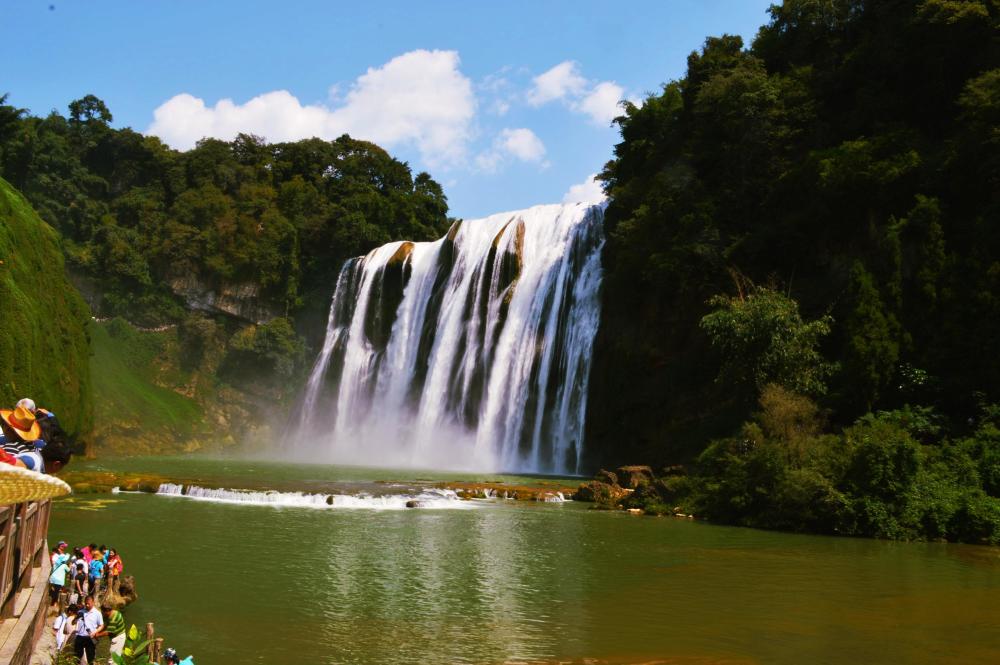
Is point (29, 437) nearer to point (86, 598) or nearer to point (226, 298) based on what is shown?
point (86, 598)

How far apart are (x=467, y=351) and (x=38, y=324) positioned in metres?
21.2

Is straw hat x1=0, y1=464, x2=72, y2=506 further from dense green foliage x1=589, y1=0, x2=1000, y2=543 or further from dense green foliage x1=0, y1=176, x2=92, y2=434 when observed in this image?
dense green foliage x1=0, y1=176, x2=92, y2=434

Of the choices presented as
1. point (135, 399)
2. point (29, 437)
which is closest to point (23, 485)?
point (29, 437)

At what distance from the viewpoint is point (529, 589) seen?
16188 millimetres

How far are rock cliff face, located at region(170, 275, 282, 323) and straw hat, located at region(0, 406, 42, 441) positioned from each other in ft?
215

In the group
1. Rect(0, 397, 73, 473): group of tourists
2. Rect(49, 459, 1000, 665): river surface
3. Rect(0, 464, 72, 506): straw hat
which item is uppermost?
Rect(0, 397, 73, 473): group of tourists

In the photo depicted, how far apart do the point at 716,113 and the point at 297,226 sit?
42.7 meters

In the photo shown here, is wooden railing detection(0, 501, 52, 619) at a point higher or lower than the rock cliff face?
lower

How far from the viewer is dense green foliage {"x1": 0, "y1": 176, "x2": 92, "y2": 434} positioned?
36562 millimetres

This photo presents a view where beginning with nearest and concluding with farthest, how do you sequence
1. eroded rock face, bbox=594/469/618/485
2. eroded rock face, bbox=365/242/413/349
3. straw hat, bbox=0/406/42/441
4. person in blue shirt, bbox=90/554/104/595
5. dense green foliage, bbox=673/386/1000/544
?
straw hat, bbox=0/406/42/441, person in blue shirt, bbox=90/554/104/595, dense green foliage, bbox=673/386/1000/544, eroded rock face, bbox=594/469/618/485, eroded rock face, bbox=365/242/413/349

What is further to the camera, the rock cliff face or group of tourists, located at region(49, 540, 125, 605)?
the rock cliff face

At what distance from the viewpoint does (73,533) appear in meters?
20.3

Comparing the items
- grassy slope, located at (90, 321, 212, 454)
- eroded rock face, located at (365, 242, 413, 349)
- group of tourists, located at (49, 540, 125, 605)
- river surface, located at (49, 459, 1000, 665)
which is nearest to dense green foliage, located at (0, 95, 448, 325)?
grassy slope, located at (90, 321, 212, 454)

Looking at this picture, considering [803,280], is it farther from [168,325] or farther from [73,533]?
[168,325]
